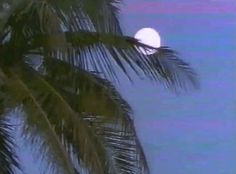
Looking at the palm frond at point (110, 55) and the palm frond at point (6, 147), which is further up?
the palm frond at point (110, 55)

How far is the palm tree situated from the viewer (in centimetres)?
629

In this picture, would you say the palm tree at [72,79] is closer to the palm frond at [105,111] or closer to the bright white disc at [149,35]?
the palm frond at [105,111]

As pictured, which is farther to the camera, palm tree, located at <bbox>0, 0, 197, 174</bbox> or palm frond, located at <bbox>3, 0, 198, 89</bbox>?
palm frond, located at <bbox>3, 0, 198, 89</bbox>

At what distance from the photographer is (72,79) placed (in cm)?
688

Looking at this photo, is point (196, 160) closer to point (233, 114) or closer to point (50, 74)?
point (233, 114)

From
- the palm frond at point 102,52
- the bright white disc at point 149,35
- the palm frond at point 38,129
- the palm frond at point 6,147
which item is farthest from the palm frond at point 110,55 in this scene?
the bright white disc at point 149,35

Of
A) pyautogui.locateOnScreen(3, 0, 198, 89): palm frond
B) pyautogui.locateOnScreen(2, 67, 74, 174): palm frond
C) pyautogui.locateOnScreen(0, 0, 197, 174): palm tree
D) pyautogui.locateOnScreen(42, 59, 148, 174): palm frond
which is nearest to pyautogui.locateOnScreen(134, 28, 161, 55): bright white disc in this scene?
pyautogui.locateOnScreen(0, 0, 197, 174): palm tree

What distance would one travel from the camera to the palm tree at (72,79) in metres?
6.29

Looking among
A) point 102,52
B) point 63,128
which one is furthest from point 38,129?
point 102,52

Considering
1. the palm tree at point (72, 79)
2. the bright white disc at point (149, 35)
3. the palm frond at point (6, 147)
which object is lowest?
the palm frond at point (6, 147)

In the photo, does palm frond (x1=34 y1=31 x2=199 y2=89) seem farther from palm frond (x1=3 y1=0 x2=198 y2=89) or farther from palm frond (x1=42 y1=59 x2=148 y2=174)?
palm frond (x1=42 y1=59 x2=148 y2=174)

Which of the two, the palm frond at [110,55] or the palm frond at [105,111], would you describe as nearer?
the palm frond at [105,111]

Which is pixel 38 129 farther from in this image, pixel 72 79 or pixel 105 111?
pixel 72 79

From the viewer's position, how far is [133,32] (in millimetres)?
8906
